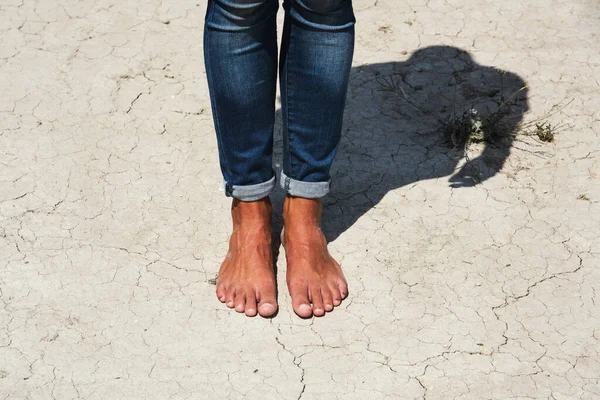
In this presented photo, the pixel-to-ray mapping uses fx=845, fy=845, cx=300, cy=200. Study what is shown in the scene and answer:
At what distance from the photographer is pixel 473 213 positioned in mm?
2758

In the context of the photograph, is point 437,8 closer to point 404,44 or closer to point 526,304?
point 404,44

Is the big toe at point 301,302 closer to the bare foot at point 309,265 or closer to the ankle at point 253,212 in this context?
the bare foot at point 309,265

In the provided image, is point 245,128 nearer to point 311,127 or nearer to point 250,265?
point 311,127

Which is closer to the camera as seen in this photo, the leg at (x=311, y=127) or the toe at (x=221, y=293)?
the leg at (x=311, y=127)

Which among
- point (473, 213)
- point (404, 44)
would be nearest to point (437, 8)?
point (404, 44)

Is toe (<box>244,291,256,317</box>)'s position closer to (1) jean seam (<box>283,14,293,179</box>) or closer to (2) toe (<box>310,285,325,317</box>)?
(2) toe (<box>310,285,325,317</box>)

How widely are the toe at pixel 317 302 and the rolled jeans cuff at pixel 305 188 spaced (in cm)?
27

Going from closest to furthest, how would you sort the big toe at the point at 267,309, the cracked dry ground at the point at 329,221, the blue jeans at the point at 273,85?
the blue jeans at the point at 273,85 < the cracked dry ground at the point at 329,221 < the big toe at the point at 267,309

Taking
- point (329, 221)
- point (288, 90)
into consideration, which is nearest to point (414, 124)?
point (329, 221)

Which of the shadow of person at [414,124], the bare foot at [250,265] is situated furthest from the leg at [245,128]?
the shadow of person at [414,124]

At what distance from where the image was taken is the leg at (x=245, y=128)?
214 centimetres

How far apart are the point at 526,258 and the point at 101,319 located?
1.28 meters

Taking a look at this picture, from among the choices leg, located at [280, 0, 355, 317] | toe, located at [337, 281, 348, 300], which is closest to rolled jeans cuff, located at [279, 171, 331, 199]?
leg, located at [280, 0, 355, 317]

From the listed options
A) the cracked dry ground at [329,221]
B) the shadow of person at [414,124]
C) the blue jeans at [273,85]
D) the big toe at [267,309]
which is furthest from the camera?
the shadow of person at [414,124]
